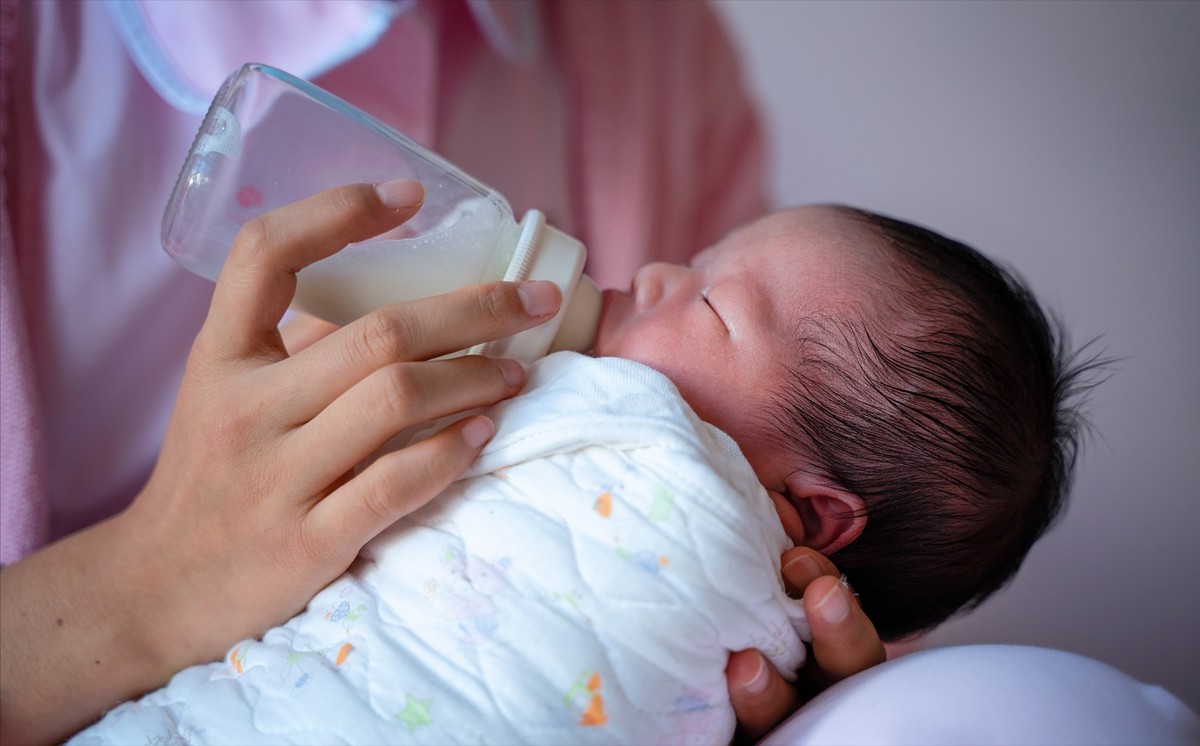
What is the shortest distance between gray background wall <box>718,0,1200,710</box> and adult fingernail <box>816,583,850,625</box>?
749 mm

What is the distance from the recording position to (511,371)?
711 millimetres

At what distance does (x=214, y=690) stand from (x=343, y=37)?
0.71m

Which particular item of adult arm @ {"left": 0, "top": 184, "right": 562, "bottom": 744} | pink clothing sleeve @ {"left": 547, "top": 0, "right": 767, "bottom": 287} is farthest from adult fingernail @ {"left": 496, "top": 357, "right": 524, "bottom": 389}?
pink clothing sleeve @ {"left": 547, "top": 0, "right": 767, "bottom": 287}

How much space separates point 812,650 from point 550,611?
1.04 ft

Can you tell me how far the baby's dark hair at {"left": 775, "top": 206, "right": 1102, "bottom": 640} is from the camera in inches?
30.2

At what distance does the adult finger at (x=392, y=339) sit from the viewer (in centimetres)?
65

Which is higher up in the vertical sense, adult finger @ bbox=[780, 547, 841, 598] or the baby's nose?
the baby's nose

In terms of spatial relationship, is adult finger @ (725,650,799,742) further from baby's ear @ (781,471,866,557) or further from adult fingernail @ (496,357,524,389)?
adult fingernail @ (496,357,524,389)

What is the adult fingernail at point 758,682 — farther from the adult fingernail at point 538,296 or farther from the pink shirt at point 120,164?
the pink shirt at point 120,164

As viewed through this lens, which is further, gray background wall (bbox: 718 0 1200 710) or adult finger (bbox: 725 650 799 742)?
gray background wall (bbox: 718 0 1200 710)

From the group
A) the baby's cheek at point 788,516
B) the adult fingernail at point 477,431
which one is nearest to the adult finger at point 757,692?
the baby's cheek at point 788,516

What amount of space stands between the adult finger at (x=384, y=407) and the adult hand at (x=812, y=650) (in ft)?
1.04

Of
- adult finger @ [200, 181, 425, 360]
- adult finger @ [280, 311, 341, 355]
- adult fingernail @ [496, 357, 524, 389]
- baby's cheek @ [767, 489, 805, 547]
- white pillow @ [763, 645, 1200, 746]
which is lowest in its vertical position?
white pillow @ [763, 645, 1200, 746]

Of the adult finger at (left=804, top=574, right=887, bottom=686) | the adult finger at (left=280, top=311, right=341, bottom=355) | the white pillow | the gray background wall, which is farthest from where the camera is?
the gray background wall
